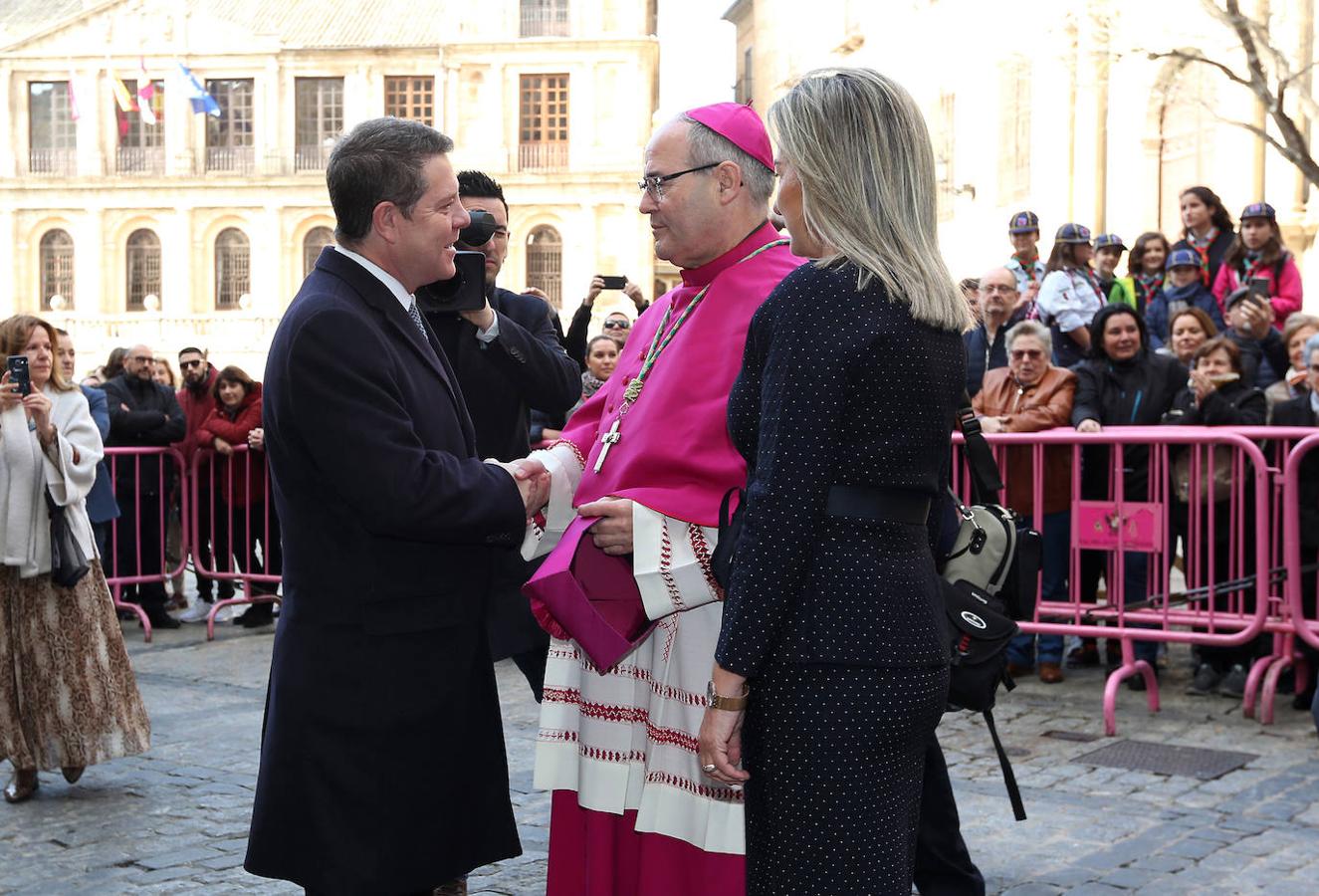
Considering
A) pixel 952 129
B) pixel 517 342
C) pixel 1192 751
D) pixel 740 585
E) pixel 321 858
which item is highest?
pixel 952 129

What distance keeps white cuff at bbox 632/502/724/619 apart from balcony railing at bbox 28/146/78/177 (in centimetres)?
6112

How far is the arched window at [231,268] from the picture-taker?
58.4m

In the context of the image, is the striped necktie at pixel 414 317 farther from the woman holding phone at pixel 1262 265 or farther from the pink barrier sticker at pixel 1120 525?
the woman holding phone at pixel 1262 265

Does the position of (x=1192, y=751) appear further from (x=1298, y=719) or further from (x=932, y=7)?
(x=932, y=7)

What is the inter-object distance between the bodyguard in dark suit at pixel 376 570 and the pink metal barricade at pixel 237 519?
24.9ft

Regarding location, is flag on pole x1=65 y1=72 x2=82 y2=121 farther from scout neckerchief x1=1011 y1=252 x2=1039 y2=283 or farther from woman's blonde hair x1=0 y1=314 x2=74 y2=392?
woman's blonde hair x1=0 y1=314 x2=74 y2=392

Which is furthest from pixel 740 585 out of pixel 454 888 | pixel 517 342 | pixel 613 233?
pixel 613 233

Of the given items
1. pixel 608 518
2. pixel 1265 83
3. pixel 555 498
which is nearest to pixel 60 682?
pixel 555 498

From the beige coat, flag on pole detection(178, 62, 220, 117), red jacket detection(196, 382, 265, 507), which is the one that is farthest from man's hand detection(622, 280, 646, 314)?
flag on pole detection(178, 62, 220, 117)

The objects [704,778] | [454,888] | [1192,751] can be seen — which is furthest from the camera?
[1192,751]

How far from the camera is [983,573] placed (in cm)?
389

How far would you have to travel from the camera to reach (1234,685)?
7926mm

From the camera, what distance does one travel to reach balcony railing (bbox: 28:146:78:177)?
59562 millimetres

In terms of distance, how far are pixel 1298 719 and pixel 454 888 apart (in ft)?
16.0
